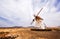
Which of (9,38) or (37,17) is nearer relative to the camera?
(9,38)

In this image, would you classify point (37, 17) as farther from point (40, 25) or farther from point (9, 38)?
point (9, 38)

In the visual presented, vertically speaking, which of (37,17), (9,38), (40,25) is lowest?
(9,38)

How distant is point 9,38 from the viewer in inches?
657

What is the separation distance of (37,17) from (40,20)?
3.64m

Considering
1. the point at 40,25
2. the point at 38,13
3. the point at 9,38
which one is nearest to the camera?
the point at 9,38

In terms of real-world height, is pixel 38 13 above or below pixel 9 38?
above

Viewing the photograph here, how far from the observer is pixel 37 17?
57750mm

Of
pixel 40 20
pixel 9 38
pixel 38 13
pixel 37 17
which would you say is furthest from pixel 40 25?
pixel 9 38

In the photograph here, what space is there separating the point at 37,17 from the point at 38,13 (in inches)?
176

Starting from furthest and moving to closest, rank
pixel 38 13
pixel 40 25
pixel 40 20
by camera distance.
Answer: pixel 38 13 → pixel 40 20 → pixel 40 25

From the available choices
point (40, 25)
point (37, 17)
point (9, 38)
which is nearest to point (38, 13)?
point (37, 17)

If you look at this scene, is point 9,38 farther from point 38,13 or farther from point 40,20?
point 38,13

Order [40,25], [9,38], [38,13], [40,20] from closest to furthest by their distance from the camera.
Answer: [9,38] < [40,25] < [40,20] < [38,13]

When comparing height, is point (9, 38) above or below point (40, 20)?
below
